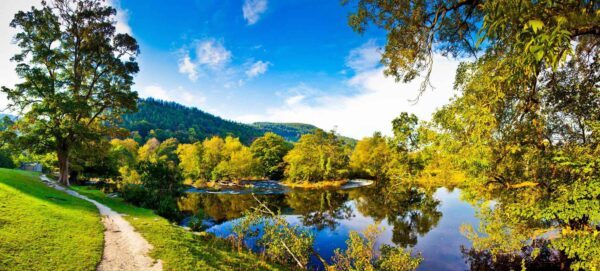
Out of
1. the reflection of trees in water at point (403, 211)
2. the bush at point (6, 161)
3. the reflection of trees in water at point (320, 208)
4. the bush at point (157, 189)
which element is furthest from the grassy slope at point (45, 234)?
the bush at point (6, 161)

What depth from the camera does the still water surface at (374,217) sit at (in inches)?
655

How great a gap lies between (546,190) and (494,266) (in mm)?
7612

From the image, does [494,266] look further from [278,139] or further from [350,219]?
[278,139]

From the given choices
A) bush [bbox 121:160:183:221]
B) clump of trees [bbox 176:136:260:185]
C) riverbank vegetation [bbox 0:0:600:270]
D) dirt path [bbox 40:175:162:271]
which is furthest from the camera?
clump of trees [bbox 176:136:260:185]

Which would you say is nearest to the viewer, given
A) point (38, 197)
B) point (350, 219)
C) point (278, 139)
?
point (38, 197)

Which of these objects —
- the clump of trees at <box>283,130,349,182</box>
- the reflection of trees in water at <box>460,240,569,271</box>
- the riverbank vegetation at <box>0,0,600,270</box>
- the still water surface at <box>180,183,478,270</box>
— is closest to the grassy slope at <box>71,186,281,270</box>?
the riverbank vegetation at <box>0,0,600,270</box>

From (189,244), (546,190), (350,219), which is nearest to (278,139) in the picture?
(350,219)

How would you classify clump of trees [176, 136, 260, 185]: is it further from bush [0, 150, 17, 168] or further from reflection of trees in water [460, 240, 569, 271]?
reflection of trees in water [460, 240, 569, 271]

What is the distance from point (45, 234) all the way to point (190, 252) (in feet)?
14.7

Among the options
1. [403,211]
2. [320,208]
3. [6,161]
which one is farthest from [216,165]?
[403,211]

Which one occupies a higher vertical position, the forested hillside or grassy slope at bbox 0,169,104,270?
the forested hillside

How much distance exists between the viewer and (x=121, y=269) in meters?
7.61

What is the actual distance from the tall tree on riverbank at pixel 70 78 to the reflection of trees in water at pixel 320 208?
57.7 ft

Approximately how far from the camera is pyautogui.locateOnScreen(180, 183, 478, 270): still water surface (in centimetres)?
1662
